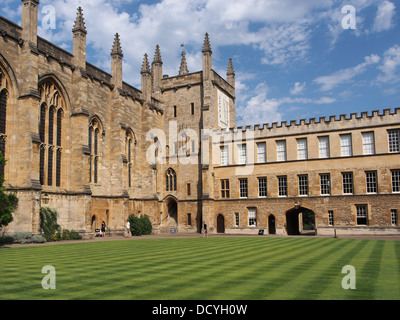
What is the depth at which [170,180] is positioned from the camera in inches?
1775

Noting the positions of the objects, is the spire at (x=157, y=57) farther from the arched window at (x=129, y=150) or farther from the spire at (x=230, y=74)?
the arched window at (x=129, y=150)

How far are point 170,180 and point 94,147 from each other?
38.9ft

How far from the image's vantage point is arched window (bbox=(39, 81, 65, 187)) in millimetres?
29750

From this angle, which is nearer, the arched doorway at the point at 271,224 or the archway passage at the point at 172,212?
the arched doorway at the point at 271,224

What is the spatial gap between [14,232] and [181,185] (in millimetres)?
21406

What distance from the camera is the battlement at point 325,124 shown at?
34.9 meters

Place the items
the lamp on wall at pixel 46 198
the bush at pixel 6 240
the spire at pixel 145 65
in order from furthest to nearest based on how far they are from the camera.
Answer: the spire at pixel 145 65 < the lamp on wall at pixel 46 198 < the bush at pixel 6 240

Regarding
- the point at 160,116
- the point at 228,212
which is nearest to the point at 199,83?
the point at 160,116

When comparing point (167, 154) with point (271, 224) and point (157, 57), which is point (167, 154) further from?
point (271, 224)

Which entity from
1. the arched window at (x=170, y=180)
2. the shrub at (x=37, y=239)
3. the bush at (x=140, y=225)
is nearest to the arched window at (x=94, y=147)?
the bush at (x=140, y=225)

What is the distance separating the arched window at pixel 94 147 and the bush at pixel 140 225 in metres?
5.16

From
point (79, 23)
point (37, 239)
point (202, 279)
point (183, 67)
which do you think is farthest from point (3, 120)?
point (183, 67)

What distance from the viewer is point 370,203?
34.5 m

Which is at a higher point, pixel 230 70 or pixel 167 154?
pixel 230 70
